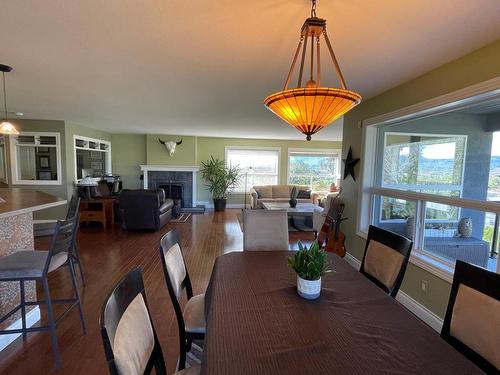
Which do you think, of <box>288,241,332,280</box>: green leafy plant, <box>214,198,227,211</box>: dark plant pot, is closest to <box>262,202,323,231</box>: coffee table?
<box>214,198,227,211</box>: dark plant pot

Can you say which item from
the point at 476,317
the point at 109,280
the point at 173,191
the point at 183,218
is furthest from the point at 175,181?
the point at 476,317

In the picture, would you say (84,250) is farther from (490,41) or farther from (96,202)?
(490,41)

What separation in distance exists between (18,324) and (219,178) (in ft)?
20.1

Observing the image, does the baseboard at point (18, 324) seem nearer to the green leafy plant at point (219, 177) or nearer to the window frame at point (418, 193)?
the window frame at point (418, 193)

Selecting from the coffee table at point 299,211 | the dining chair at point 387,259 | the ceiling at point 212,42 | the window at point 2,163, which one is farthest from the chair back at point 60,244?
the window at point 2,163

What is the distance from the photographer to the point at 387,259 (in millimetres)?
1798

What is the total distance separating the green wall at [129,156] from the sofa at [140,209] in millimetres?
3162

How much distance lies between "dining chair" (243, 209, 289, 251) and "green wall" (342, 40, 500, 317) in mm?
1404

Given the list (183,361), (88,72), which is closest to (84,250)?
(88,72)

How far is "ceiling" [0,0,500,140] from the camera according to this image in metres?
1.53

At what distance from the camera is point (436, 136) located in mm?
2650

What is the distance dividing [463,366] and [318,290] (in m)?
Result: 0.62

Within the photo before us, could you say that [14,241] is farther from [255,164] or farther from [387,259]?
[255,164]

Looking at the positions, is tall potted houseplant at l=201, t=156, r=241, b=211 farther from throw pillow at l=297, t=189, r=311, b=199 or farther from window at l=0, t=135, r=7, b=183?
window at l=0, t=135, r=7, b=183
